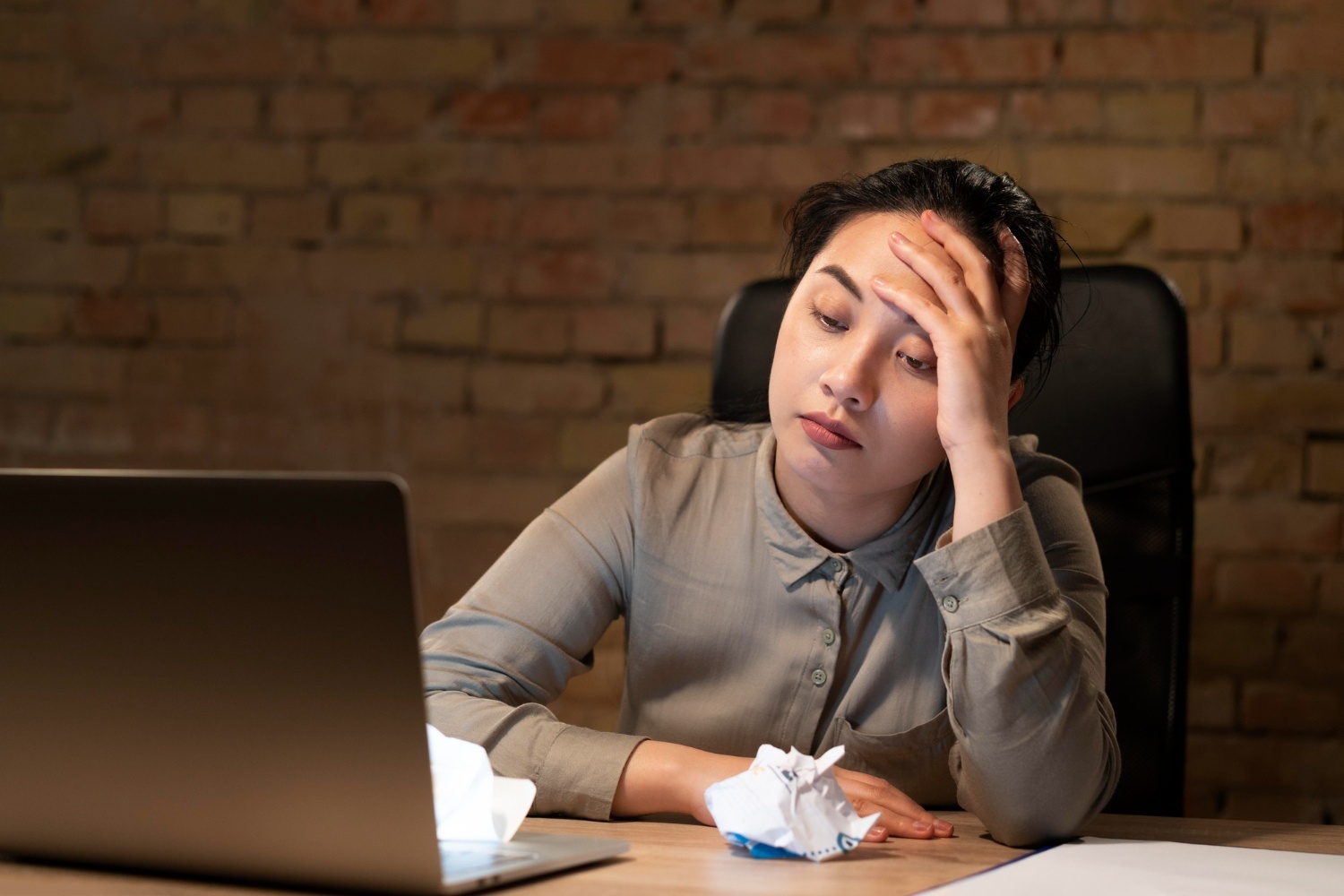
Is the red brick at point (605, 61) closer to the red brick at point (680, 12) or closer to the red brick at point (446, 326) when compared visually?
the red brick at point (680, 12)

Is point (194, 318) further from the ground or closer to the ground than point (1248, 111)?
closer to the ground

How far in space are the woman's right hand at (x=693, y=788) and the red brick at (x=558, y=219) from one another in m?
1.32

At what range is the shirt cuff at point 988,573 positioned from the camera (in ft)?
3.27

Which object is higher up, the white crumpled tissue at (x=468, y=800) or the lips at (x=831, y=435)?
the lips at (x=831, y=435)

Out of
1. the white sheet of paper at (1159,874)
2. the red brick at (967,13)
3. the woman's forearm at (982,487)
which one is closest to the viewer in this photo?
the white sheet of paper at (1159,874)

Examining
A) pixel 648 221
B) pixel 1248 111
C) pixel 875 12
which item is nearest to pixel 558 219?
pixel 648 221

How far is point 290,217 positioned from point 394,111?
0.26 meters

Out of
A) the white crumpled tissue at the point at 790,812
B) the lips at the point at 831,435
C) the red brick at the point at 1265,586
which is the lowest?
the red brick at the point at 1265,586

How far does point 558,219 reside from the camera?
7.26ft

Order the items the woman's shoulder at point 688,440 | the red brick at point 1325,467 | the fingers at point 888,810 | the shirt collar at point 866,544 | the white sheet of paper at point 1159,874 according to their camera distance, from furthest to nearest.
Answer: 1. the red brick at point 1325,467
2. the woman's shoulder at point 688,440
3. the shirt collar at point 866,544
4. the fingers at point 888,810
5. the white sheet of paper at point 1159,874

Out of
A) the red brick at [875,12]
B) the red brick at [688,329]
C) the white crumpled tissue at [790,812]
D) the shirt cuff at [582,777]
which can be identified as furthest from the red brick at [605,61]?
the white crumpled tissue at [790,812]

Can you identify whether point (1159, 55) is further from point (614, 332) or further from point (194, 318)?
point (194, 318)

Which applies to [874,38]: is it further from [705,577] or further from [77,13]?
[77,13]

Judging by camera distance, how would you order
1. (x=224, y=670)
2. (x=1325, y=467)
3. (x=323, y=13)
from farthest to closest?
(x=323, y=13), (x=1325, y=467), (x=224, y=670)
